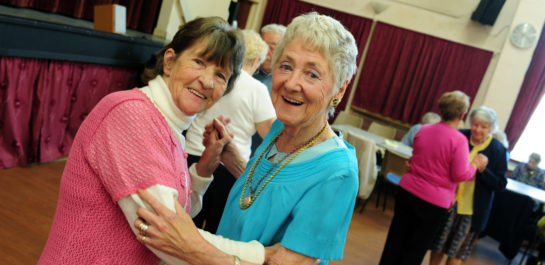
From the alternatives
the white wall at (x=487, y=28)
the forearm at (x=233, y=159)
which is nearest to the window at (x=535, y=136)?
the white wall at (x=487, y=28)

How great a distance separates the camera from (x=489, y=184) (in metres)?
3.47

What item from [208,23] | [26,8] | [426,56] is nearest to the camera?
[208,23]

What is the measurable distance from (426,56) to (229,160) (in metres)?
7.76

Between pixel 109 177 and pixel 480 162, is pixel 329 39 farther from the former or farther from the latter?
pixel 480 162

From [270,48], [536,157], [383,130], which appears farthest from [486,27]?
[270,48]

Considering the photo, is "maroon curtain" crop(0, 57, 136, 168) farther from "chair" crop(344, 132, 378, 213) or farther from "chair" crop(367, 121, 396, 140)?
"chair" crop(367, 121, 396, 140)

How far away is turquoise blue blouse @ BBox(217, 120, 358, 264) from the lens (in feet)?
3.55

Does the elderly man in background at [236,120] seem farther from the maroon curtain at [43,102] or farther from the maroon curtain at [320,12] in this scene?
the maroon curtain at [320,12]

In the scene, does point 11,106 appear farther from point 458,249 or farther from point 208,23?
point 458,249

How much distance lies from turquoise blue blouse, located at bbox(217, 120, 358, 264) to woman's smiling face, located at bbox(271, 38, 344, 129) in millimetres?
109

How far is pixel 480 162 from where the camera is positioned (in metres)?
3.36

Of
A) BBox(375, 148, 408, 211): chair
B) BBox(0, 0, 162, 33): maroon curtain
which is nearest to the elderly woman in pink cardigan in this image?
BBox(0, 0, 162, 33): maroon curtain

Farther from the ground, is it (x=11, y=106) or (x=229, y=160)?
(x=229, y=160)

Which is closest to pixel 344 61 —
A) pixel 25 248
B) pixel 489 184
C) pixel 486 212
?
pixel 25 248
